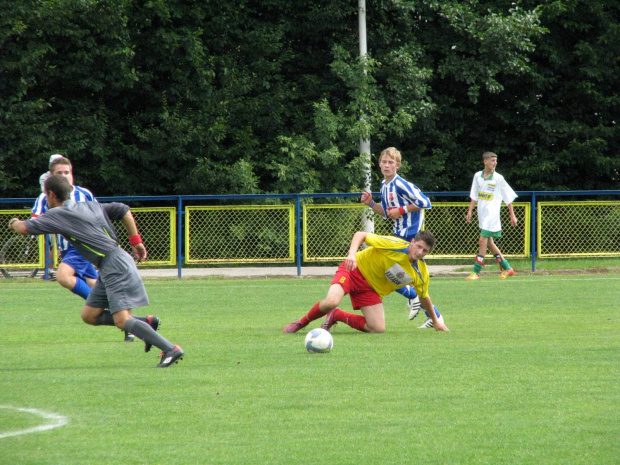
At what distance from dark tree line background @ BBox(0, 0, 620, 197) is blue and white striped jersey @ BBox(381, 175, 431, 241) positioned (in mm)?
10829

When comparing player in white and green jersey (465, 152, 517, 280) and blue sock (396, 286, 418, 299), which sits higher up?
player in white and green jersey (465, 152, 517, 280)

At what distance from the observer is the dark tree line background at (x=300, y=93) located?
21.5 m

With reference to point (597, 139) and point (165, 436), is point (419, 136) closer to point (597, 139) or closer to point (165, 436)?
point (597, 139)

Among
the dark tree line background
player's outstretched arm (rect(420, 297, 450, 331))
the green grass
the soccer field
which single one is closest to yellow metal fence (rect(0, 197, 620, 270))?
the green grass

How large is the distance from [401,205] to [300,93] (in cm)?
1379

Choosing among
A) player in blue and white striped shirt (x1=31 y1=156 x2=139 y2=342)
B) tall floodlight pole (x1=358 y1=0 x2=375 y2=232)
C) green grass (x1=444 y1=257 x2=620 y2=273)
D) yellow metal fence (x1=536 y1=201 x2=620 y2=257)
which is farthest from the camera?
tall floodlight pole (x1=358 y1=0 x2=375 y2=232)

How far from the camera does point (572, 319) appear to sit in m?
10.5

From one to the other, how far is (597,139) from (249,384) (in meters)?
19.2

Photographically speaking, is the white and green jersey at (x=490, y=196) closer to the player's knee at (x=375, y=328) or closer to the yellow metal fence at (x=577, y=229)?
the yellow metal fence at (x=577, y=229)

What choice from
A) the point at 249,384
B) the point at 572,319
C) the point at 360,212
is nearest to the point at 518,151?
the point at 360,212

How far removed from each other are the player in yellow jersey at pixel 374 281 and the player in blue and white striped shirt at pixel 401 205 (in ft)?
2.30

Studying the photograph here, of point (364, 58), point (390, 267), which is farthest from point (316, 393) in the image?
point (364, 58)

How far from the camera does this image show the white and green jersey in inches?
643

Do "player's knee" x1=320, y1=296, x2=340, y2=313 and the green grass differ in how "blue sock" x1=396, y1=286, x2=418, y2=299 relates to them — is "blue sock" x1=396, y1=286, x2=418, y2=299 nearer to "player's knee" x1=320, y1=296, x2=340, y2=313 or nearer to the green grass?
"player's knee" x1=320, y1=296, x2=340, y2=313
